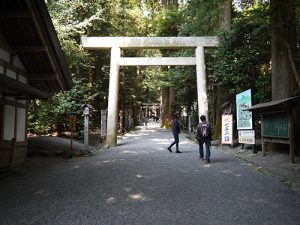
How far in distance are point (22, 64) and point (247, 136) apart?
8679mm

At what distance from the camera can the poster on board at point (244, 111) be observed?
12.1m

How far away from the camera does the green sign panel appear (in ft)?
30.8

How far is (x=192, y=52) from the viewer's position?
20062 mm

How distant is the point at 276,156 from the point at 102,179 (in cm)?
604

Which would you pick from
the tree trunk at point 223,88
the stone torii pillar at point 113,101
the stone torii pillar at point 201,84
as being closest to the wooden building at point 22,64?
the stone torii pillar at point 113,101

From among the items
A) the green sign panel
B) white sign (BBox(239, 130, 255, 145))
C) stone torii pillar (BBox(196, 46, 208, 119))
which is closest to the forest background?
stone torii pillar (BBox(196, 46, 208, 119))

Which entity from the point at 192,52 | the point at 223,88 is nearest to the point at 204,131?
the point at 223,88

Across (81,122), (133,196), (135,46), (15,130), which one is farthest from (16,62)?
(81,122)

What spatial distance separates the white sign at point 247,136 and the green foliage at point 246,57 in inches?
76.7

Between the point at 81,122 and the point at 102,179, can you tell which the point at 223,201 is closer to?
the point at 102,179

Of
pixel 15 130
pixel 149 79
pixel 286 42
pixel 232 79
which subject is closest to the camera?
pixel 15 130

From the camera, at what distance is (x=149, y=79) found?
1497 inches

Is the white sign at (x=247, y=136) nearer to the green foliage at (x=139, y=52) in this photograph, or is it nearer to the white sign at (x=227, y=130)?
the white sign at (x=227, y=130)

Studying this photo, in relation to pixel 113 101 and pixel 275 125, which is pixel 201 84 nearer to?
pixel 113 101
